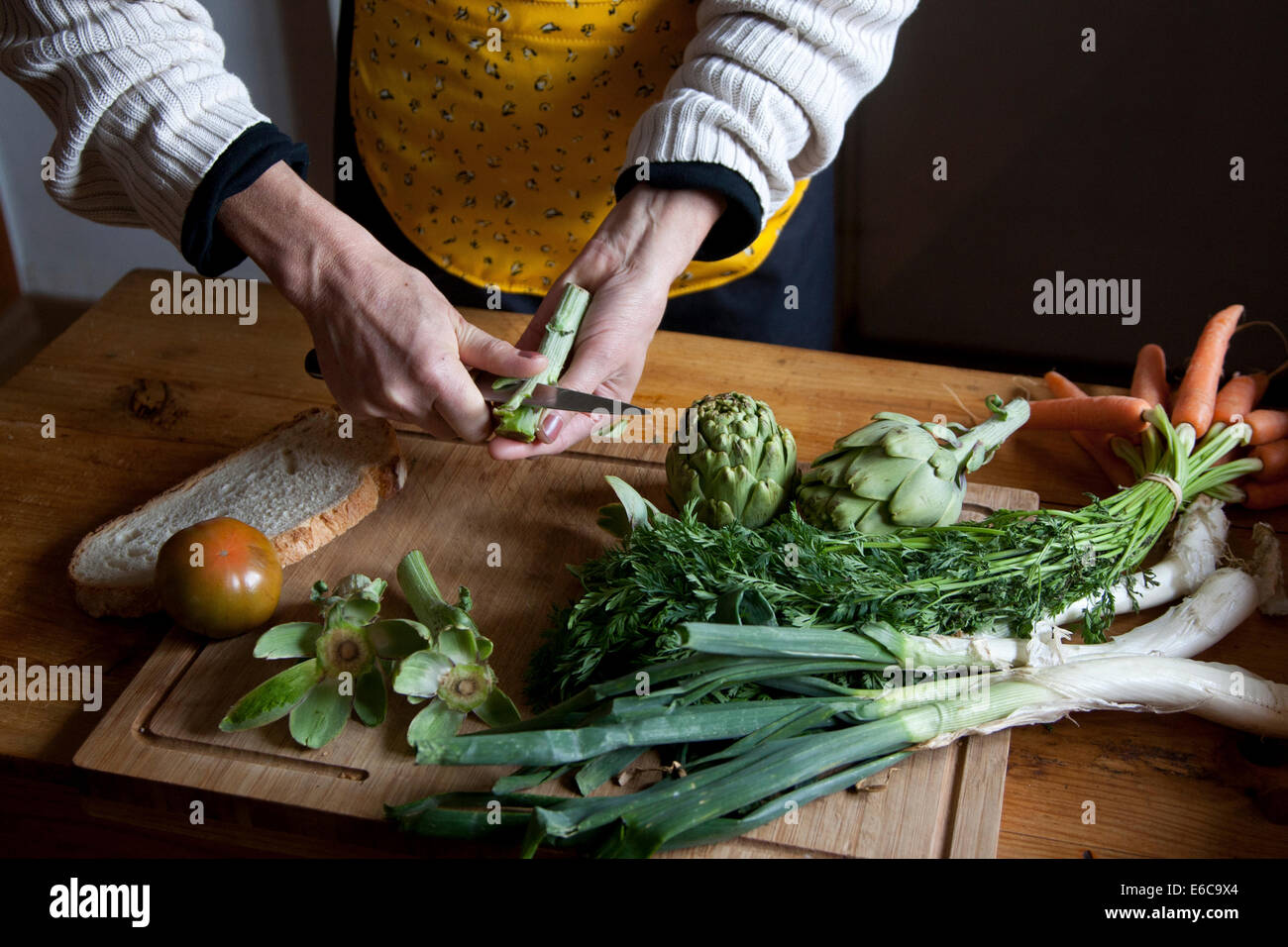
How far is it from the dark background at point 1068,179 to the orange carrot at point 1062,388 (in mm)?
799

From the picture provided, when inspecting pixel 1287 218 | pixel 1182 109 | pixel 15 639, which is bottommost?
pixel 15 639

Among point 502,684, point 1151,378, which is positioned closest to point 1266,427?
point 1151,378

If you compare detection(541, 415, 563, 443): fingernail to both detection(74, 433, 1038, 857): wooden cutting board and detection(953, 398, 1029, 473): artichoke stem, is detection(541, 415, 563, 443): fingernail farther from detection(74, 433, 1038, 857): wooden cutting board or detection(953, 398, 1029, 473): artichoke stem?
detection(953, 398, 1029, 473): artichoke stem

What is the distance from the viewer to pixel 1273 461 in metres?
1.61

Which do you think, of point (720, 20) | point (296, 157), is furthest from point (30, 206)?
point (720, 20)

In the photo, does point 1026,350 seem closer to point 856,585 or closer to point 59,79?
point 856,585

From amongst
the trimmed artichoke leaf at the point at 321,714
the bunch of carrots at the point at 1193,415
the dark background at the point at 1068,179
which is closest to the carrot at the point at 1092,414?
the bunch of carrots at the point at 1193,415

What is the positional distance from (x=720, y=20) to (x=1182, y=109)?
4.88 ft

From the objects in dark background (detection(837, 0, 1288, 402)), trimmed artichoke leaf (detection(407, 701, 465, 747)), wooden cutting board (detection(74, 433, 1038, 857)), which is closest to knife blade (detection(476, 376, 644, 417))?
wooden cutting board (detection(74, 433, 1038, 857))

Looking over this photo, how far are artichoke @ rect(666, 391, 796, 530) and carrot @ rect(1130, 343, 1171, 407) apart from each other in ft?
2.26

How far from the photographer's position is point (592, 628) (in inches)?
50.0

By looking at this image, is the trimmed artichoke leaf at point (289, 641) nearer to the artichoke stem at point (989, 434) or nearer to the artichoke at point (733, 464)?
the artichoke at point (733, 464)

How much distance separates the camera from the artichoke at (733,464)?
145 centimetres

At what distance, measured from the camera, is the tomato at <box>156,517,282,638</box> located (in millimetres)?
1338
